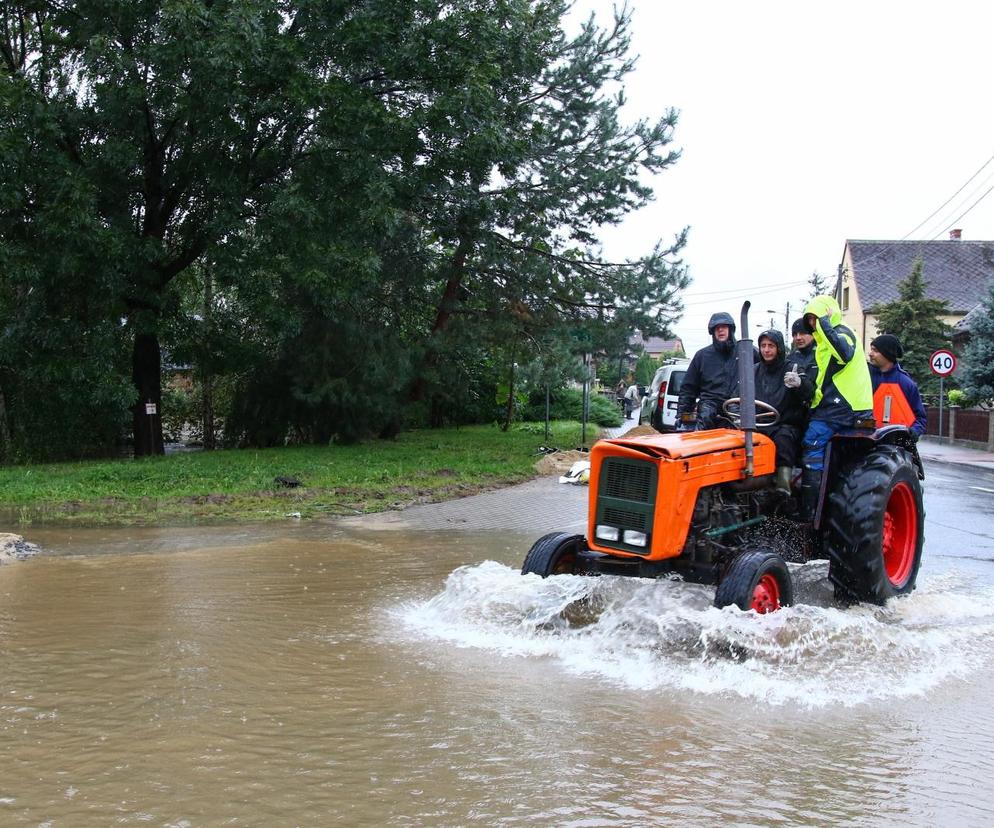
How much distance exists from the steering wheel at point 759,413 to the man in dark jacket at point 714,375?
0.67ft

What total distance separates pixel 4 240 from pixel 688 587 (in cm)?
1509

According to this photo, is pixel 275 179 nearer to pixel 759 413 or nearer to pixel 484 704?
pixel 759 413

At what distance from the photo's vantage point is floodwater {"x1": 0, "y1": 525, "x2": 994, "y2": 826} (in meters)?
3.78

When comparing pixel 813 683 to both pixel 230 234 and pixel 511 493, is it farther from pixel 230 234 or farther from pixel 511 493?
pixel 230 234

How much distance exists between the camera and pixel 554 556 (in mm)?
6617

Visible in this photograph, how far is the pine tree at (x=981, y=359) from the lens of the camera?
28.6m

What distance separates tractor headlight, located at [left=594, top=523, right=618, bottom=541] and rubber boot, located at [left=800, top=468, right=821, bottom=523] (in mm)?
1641

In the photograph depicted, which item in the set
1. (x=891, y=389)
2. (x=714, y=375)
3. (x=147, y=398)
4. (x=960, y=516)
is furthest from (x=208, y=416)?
(x=714, y=375)

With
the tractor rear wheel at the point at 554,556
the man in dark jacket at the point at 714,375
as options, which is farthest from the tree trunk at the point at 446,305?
the tractor rear wheel at the point at 554,556

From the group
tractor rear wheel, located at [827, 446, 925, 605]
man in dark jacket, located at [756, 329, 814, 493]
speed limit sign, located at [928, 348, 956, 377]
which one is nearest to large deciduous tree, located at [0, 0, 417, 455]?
man in dark jacket, located at [756, 329, 814, 493]

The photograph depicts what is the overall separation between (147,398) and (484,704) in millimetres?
16989

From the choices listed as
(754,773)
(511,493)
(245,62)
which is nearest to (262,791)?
(754,773)

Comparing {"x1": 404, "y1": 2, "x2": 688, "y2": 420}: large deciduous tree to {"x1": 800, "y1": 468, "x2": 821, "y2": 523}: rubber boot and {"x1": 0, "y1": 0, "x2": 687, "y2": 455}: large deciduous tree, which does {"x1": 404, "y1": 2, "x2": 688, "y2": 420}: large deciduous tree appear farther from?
{"x1": 800, "y1": 468, "x2": 821, "y2": 523}: rubber boot

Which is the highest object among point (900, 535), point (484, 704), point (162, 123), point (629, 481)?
point (162, 123)
